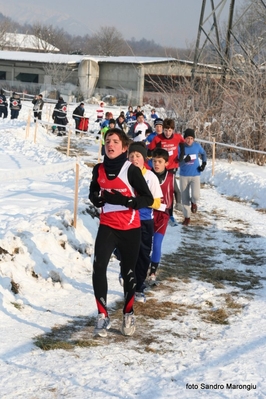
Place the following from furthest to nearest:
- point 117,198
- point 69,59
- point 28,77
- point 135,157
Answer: point 28,77 → point 69,59 → point 135,157 → point 117,198

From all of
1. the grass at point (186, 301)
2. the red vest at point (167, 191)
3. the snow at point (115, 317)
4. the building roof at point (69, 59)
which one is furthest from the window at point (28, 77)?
the red vest at point (167, 191)

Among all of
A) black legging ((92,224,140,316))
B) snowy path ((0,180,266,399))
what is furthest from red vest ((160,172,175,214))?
black legging ((92,224,140,316))

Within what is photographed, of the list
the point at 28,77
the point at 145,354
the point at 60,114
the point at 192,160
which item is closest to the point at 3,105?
the point at 60,114

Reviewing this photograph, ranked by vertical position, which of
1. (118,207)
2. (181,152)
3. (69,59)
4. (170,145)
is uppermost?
(69,59)

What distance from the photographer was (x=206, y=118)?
2202 cm

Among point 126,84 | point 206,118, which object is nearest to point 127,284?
point 206,118

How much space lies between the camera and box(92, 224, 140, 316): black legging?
5199 millimetres

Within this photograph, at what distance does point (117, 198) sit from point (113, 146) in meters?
0.46

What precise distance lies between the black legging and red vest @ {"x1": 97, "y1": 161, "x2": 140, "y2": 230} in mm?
54

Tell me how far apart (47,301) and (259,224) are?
6316 mm

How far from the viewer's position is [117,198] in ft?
16.9

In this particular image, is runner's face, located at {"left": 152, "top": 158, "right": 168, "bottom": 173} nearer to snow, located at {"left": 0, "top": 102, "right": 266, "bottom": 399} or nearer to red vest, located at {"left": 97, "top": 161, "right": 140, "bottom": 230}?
snow, located at {"left": 0, "top": 102, "right": 266, "bottom": 399}

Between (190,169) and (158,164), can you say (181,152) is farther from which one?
(158,164)

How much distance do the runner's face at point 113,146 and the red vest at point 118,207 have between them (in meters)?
0.13
